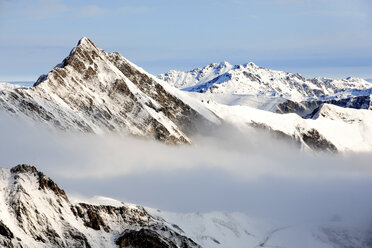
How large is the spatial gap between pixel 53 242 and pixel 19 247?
1325cm

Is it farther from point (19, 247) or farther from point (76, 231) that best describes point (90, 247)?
point (19, 247)

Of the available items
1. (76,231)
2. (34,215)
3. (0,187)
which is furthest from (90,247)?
(0,187)

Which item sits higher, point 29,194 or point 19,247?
point 29,194

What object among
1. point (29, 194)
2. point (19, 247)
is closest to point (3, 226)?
point (19, 247)

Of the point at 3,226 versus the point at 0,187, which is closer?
the point at 3,226

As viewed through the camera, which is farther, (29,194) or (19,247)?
(29,194)

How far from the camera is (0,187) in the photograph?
653 feet

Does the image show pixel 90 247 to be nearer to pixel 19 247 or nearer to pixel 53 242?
pixel 53 242

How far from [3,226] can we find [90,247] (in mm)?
28357

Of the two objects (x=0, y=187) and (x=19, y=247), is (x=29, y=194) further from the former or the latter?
(x=19, y=247)

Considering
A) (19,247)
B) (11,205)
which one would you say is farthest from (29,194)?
(19,247)

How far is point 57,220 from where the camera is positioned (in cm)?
19938

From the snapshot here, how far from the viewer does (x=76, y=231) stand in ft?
654

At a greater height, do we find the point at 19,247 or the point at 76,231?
the point at 76,231
